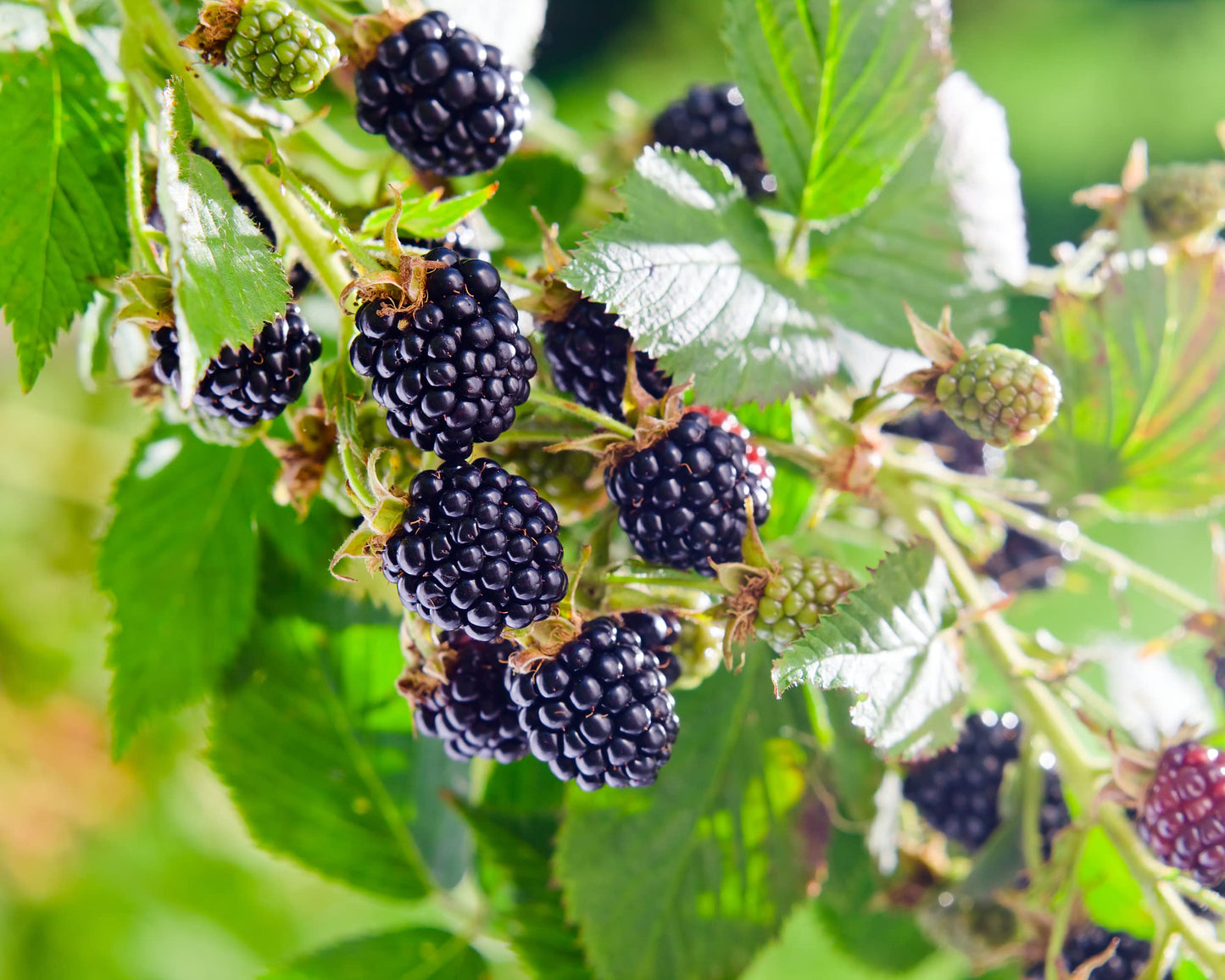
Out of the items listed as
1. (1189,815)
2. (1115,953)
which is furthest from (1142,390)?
(1115,953)

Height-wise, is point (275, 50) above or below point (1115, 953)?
above

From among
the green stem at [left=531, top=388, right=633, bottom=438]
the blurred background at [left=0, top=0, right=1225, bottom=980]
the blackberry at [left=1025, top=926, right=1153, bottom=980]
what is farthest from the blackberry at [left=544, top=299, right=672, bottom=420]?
the blurred background at [left=0, top=0, right=1225, bottom=980]

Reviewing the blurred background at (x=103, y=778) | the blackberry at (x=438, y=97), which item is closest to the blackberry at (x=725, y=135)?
the blackberry at (x=438, y=97)

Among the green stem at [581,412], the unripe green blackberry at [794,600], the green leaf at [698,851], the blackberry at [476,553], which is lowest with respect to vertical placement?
the green leaf at [698,851]

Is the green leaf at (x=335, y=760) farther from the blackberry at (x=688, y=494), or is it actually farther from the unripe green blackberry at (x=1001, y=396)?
the unripe green blackberry at (x=1001, y=396)

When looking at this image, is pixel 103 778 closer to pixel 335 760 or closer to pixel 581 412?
pixel 335 760

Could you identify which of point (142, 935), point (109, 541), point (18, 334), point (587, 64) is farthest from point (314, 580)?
point (587, 64)

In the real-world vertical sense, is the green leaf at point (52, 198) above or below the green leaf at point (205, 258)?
below
